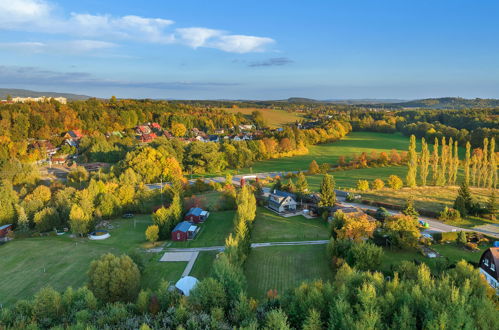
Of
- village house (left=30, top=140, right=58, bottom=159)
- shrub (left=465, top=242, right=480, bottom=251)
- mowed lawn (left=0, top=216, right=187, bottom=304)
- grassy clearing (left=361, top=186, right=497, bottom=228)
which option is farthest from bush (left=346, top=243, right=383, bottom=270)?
village house (left=30, top=140, right=58, bottom=159)

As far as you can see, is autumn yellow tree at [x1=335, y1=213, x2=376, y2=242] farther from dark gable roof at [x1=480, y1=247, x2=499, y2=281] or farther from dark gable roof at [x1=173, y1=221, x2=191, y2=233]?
dark gable roof at [x1=173, y1=221, x2=191, y2=233]

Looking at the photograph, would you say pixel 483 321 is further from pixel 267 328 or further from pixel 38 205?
pixel 38 205

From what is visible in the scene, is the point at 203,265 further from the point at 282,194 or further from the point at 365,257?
the point at 282,194

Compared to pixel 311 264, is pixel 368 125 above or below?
above

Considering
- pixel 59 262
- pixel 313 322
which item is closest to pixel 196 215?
pixel 59 262

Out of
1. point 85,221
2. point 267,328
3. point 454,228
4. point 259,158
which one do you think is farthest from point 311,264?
point 259,158

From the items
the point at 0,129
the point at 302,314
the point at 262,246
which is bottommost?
the point at 262,246

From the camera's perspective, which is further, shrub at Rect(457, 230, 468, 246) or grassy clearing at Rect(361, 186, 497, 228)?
grassy clearing at Rect(361, 186, 497, 228)
